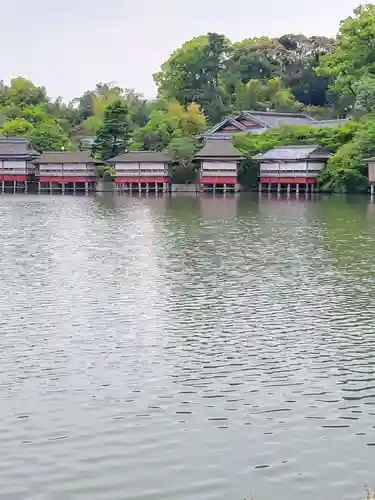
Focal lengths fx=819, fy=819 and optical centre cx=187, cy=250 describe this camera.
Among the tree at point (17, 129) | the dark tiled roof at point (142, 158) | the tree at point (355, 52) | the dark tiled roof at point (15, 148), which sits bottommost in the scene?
the dark tiled roof at point (142, 158)

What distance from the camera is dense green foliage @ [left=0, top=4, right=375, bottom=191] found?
197 ft

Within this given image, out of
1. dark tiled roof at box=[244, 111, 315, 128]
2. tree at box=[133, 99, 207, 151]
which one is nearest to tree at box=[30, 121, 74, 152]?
tree at box=[133, 99, 207, 151]

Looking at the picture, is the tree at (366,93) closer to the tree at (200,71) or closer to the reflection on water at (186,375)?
the tree at (200,71)

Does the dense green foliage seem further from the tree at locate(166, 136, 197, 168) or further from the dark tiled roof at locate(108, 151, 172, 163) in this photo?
the dark tiled roof at locate(108, 151, 172, 163)

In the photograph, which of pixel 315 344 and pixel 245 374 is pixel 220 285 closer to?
pixel 315 344

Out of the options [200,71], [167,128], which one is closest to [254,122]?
[167,128]

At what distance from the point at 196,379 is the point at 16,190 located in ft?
194

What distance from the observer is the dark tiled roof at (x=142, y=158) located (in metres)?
62.2

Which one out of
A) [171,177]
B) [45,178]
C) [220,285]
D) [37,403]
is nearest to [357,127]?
[171,177]

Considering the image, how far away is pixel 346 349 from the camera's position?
12.4 meters

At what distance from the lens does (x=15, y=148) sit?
6619 centimetres

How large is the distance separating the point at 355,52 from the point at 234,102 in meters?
22.7

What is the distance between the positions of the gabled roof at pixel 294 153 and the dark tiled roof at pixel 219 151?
1748mm

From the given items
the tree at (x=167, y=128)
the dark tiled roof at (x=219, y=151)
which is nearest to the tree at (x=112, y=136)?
the tree at (x=167, y=128)
